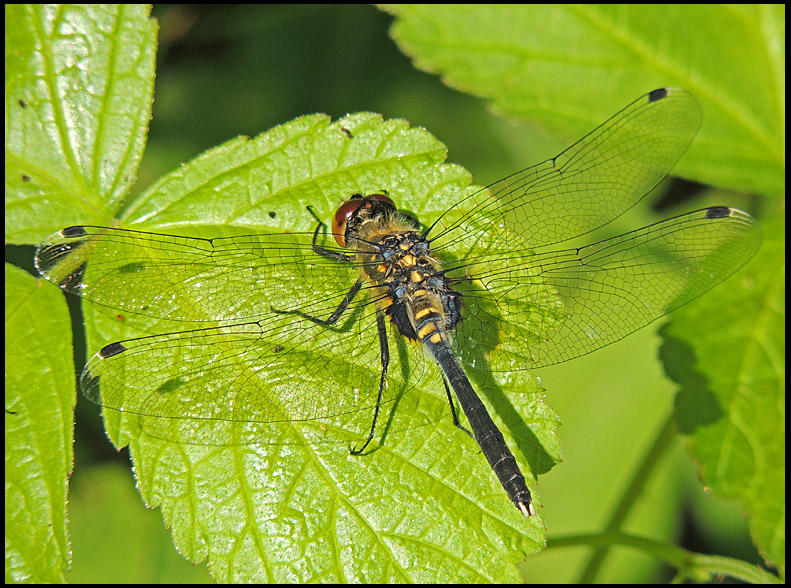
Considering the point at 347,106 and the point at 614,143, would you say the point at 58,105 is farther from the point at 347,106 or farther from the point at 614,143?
the point at 614,143

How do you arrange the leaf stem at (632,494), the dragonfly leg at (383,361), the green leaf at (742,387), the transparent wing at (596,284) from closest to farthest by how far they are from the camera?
the dragonfly leg at (383,361)
the transparent wing at (596,284)
the green leaf at (742,387)
the leaf stem at (632,494)

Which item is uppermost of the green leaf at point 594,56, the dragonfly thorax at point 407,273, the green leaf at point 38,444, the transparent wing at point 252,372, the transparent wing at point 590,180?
the green leaf at point 594,56

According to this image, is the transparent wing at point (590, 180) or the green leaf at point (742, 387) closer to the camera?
the transparent wing at point (590, 180)

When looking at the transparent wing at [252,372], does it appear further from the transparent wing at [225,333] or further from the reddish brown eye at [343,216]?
the reddish brown eye at [343,216]

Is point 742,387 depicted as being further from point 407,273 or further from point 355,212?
point 355,212

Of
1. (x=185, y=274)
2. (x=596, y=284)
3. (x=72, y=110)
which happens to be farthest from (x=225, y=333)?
(x=596, y=284)

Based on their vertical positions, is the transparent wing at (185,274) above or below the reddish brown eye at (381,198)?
below

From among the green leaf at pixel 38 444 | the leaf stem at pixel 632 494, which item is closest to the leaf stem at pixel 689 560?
the leaf stem at pixel 632 494

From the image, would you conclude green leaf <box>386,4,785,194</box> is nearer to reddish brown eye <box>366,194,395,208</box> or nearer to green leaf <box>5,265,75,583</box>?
reddish brown eye <box>366,194,395,208</box>
